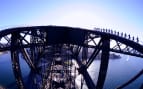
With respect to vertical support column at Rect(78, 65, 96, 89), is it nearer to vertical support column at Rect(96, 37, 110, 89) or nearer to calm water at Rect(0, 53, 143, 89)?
vertical support column at Rect(96, 37, 110, 89)

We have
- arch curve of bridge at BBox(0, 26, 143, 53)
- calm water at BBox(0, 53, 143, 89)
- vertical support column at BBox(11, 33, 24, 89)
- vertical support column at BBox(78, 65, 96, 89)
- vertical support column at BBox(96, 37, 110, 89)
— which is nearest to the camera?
arch curve of bridge at BBox(0, 26, 143, 53)

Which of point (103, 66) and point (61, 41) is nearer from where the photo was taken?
point (103, 66)

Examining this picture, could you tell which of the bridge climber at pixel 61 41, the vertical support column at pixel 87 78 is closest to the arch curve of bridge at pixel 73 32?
the bridge climber at pixel 61 41

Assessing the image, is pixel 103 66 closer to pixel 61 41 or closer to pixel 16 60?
pixel 16 60

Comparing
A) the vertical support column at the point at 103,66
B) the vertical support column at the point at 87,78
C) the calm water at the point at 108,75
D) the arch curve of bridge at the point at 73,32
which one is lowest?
the calm water at the point at 108,75

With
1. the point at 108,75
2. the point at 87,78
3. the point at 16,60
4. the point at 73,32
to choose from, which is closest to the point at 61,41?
the point at 73,32

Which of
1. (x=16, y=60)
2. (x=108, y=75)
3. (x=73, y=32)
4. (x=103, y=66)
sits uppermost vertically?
(x=73, y=32)

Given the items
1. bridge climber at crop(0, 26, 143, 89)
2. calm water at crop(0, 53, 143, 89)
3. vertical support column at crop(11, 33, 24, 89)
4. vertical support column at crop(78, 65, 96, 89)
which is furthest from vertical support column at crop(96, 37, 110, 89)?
calm water at crop(0, 53, 143, 89)

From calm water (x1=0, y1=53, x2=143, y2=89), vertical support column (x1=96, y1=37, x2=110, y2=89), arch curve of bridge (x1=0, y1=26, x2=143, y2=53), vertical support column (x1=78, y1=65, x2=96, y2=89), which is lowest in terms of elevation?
calm water (x1=0, y1=53, x2=143, y2=89)

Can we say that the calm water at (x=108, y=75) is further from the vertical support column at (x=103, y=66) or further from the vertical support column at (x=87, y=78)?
the vertical support column at (x=103, y=66)

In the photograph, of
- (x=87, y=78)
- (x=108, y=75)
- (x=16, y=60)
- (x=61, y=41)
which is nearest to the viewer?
(x=16, y=60)

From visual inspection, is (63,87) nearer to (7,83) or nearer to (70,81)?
(70,81)
